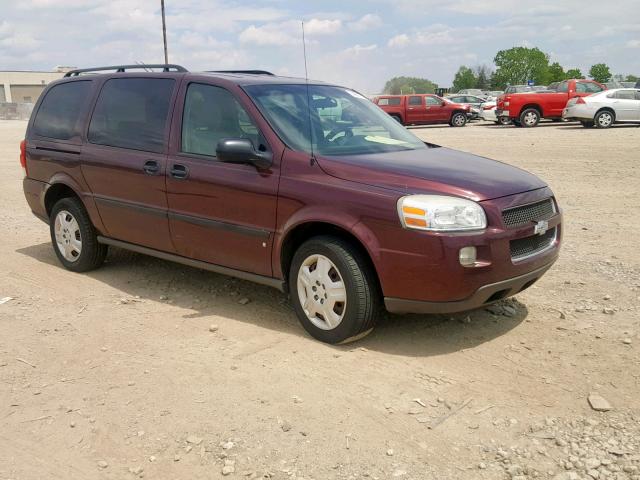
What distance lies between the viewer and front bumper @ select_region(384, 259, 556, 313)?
4176mm

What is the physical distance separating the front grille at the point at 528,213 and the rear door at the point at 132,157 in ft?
8.79

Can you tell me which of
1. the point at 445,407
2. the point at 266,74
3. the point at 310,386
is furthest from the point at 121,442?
the point at 266,74

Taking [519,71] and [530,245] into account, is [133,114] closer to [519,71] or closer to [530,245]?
[530,245]

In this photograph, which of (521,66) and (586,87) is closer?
(586,87)

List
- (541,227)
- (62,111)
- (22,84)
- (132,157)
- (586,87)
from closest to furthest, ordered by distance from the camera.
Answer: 1. (541,227)
2. (132,157)
3. (62,111)
4. (586,87)
5. (22,84)

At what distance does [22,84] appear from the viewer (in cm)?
10025

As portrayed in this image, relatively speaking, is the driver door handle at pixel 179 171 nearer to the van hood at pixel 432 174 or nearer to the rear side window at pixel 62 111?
the van hood at pixel 432 174

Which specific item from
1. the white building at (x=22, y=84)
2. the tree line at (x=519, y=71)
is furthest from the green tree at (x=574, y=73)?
the white building at (x=22, y=84)

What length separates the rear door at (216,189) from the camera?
4840mm

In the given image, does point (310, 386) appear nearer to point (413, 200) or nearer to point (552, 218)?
point (413, 200)

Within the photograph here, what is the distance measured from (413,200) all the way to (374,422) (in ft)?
4.43

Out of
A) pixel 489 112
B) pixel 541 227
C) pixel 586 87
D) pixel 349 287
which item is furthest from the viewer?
pixel 489 112

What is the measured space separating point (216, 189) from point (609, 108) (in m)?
20.9

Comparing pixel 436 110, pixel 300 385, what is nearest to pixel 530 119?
pixel 436 110
